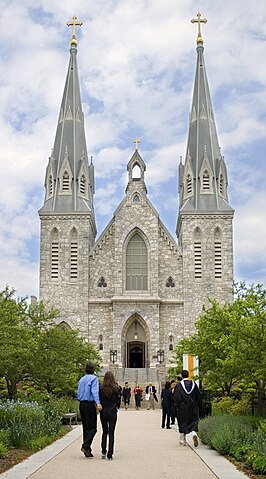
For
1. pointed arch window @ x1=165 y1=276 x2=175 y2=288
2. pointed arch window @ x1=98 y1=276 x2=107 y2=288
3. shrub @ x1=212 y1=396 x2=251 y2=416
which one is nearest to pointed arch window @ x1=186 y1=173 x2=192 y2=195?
pointed arch window @ x1=165 y1=276 x2=175 y2=288

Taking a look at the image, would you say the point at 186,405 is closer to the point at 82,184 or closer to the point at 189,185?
the point at 189,185

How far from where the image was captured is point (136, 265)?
49.4 metres

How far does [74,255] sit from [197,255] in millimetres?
8562

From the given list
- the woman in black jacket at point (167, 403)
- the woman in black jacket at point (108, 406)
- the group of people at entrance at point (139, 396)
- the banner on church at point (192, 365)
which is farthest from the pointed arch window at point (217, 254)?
the woman in black jacket at point (108, 406)

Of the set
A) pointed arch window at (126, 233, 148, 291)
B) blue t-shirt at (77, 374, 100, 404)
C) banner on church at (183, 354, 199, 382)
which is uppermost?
pointed arch window at (126, 233, 148, 291)

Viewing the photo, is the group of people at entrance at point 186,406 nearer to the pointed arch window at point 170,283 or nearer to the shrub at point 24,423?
the shrub at point 24,423

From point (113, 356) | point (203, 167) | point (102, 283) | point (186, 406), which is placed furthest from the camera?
point (203, 167)

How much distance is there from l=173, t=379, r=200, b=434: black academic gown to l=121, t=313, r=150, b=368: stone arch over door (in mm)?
33524

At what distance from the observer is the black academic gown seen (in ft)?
46.6

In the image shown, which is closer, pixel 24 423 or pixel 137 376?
pixel 24 423

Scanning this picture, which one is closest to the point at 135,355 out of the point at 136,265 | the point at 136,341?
the point at 136,341

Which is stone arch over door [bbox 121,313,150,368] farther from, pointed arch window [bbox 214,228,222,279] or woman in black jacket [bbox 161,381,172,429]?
woman in black jacket [bbox 161,381,172,429]

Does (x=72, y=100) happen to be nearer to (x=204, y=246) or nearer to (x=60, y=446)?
(x=204, y=246)

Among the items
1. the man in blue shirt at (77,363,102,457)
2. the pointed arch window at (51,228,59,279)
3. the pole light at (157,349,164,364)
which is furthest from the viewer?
the pointed arch window at (51,228,59,279)
